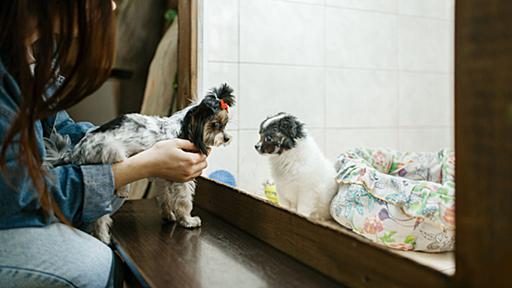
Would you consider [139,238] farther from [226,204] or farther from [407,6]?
[407,6]

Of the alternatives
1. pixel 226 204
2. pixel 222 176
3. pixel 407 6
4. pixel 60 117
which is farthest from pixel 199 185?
pixel 407 6

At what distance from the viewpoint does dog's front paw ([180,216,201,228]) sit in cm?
112

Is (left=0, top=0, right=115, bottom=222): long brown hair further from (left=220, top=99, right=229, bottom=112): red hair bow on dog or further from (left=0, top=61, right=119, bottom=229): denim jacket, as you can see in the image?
(left=220, top=99, right=229, bottom=112): red hair bow on dog

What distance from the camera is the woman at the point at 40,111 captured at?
2.05 feet

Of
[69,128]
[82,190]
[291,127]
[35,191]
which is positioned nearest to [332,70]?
[291,127]

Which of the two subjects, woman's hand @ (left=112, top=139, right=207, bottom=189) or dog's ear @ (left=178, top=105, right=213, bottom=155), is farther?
dog's ear @ (left=178, top=105, right=213, bottom=155)

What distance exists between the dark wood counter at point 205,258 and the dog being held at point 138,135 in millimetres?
74

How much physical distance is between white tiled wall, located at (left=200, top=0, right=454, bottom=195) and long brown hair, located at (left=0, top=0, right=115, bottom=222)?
2.28ft

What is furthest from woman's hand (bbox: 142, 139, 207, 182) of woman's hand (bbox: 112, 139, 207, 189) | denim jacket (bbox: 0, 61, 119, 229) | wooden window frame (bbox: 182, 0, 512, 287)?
wooden window frame (bbox: 182, 0, 512, 287)

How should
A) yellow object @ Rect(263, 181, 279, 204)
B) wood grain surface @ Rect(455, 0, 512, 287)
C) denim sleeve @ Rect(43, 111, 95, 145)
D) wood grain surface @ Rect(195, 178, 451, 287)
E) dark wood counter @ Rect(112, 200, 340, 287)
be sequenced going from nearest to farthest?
wood grain surface @ Rect(455, 0, 512, 287)
wood grain surface @ Rect(195, 178, 451, 287)
dark wood counter @ Rect(112, 200, 340, 287)
denim sleeve @ Rect(43, 111, 95, 145)
yellow object @ Rect(263, 181, 279, 204)

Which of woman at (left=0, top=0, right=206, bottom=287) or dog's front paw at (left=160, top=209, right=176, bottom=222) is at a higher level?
woman at (left=0, top=0, right=206, bottom=287)

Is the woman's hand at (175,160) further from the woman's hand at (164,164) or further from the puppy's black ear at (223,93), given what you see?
the puppy's black ear at (223,93)

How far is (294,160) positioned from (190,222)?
35 centimetres

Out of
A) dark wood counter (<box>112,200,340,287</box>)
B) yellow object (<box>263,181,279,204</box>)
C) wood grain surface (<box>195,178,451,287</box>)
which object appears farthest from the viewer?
yellow object (<box>263,181,279,204</box>)
